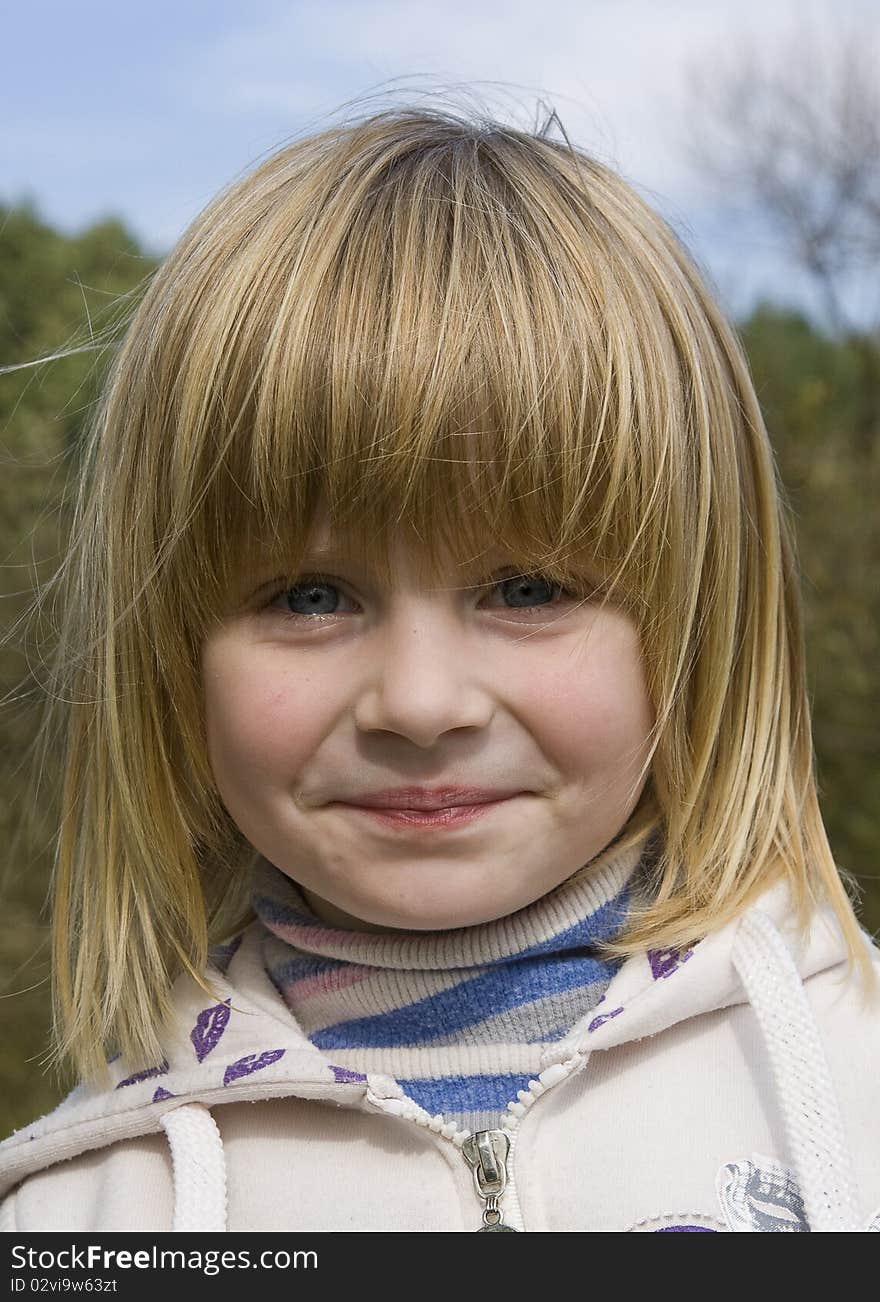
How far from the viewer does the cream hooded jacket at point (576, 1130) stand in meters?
1.41

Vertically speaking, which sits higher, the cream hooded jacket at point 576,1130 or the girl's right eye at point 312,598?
the girl's right eye at point 312,598

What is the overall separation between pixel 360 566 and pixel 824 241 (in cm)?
375

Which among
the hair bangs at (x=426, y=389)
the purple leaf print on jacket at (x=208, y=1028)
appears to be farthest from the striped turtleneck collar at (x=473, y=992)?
the hair bangs at (x=426, y=389)

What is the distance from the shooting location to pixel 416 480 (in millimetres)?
1325

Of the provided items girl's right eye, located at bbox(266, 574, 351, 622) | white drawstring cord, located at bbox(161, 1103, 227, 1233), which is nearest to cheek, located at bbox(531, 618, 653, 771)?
girl's right eye, located at bbox(266, 574, 351, 622)

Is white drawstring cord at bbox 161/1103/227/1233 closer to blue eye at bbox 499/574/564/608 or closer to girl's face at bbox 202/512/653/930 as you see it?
girl's face at bbox 202/512/653/930

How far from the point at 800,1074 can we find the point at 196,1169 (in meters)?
0.65

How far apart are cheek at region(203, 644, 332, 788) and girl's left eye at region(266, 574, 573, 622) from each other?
7cm

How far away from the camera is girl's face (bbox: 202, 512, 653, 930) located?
1363 mm

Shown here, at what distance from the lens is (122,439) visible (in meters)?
1.57

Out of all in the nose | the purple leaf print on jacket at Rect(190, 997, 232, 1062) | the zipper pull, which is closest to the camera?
the nose

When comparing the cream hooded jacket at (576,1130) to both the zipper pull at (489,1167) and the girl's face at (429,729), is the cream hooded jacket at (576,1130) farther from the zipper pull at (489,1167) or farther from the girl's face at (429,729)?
the girl's face at (429,729)

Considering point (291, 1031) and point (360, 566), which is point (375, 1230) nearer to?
point (291, 1031)
